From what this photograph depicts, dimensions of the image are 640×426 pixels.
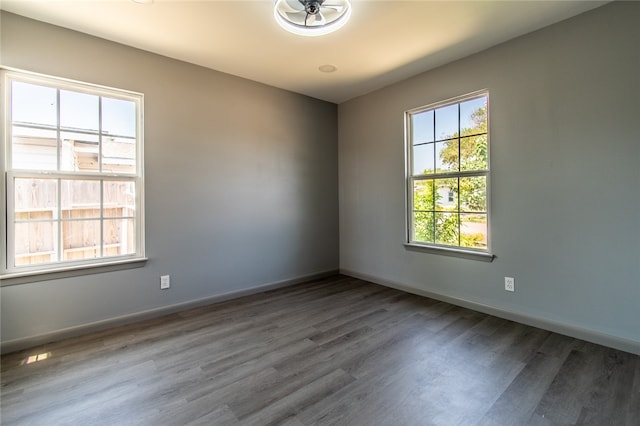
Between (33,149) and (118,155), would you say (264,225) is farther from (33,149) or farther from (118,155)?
(33,149)

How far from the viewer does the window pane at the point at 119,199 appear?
2797mm

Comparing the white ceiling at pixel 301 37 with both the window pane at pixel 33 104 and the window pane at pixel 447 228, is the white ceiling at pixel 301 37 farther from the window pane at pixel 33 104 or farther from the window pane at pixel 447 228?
the window pane at pixel 447 228

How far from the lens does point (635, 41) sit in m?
2.18

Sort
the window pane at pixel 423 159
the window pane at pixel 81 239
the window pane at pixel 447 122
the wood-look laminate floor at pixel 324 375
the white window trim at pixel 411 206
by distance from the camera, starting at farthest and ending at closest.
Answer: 1. the window pane at pixel 423 159
2. the window pane at pixel 447 122
3. the white window trim at pixel 411 206
4. the window pane at pixel 81 239
5. the wood-look laminate floor at pixel 324 375

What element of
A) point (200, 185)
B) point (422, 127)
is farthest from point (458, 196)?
point (200, 185)

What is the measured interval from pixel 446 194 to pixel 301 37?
2285 millimetres

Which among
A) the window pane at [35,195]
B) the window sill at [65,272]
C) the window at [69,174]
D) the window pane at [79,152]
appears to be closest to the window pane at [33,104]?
the window at [69,174]

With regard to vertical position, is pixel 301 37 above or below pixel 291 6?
above

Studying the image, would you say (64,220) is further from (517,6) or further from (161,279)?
(517,6)

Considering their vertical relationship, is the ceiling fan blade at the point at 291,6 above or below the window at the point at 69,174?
above

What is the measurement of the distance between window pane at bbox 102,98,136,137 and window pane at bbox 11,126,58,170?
0.42 metres

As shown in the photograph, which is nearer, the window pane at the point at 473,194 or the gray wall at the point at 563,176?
the gray wall at the point at 563,176

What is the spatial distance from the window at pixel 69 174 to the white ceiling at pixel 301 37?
0.60 meters

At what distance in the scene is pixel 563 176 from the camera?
252cm
